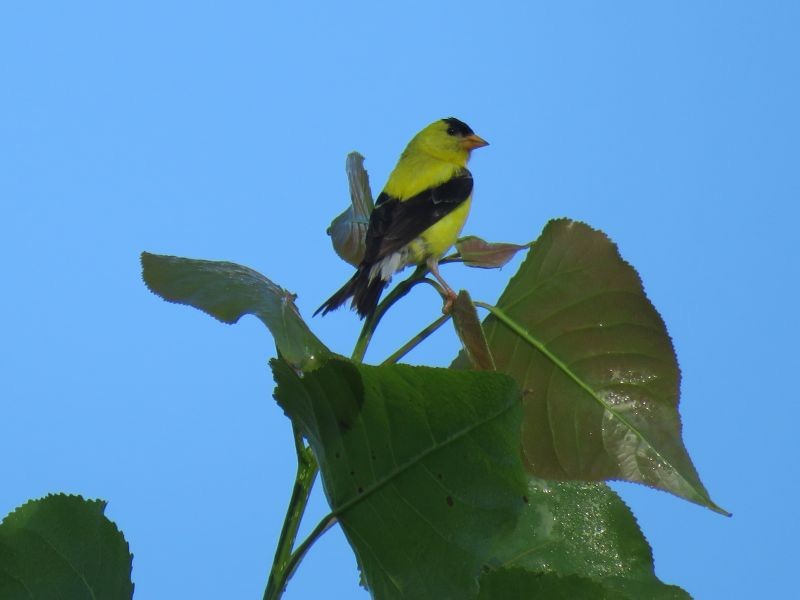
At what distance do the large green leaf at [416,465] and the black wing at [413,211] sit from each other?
1218 millimetres

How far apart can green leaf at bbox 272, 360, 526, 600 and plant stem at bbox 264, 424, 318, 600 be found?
9 centimetres

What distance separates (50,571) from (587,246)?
79cm

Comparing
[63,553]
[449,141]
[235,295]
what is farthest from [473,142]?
[63,553]

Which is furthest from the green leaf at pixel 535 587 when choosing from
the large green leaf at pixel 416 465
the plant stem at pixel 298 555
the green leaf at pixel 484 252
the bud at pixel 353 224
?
the bud at pixel 353 224

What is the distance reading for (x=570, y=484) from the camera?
1247 mm

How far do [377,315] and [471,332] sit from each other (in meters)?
0.12

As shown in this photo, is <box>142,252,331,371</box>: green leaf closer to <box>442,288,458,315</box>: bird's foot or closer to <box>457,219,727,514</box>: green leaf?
<box>442,288,458,315</box>: bird's foot

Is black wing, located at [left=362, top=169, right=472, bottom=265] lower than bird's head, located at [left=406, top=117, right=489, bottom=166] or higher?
lower

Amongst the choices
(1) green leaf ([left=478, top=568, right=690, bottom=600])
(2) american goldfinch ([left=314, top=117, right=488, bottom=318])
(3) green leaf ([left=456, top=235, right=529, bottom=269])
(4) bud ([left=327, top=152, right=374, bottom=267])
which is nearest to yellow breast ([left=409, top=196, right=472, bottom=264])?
(2) american goldfinch ([left=314, top=117, right=488, bottom=318])

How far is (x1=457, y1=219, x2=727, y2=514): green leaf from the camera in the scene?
125 cm

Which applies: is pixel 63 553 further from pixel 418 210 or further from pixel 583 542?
pixel 418 210

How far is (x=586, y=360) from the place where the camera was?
1.30 metres

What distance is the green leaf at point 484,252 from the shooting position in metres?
1.54

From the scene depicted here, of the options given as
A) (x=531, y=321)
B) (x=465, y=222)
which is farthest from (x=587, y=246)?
(x=465, y=222)
